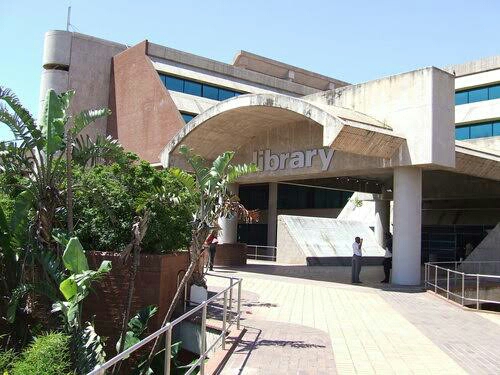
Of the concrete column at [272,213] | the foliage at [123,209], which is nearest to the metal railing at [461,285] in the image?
the foliage at [123,209]

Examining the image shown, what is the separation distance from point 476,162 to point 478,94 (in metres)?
27.6

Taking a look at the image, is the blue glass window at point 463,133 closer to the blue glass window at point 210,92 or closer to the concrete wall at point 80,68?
the blue glass window at point 210,92

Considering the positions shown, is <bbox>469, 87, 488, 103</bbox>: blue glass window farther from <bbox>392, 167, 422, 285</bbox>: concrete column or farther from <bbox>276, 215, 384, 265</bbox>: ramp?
<bbox>392, 167, 422, 285</bbox>: concrete column

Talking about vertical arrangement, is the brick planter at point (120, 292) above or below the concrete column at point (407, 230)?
below

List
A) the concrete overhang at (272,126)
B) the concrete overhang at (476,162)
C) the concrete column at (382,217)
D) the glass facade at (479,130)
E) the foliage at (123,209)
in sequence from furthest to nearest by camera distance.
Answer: the glass facade at (479,130), the concrete column at (382,217), the concrete overhang at (476,162), the concrete overhang at (272,126), the foliage at (123,209)

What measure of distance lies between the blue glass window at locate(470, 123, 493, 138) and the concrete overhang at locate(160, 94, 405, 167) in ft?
90.0

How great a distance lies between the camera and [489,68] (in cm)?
4325

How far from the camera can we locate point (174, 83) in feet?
134

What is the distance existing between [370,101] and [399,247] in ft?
16.9

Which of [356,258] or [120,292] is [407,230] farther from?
[120,292]

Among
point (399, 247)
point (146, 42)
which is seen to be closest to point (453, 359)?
point (399, 247)

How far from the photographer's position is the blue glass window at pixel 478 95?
43.5 m

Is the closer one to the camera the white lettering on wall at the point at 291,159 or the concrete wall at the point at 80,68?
the white lettering on wall at the point at 291,159

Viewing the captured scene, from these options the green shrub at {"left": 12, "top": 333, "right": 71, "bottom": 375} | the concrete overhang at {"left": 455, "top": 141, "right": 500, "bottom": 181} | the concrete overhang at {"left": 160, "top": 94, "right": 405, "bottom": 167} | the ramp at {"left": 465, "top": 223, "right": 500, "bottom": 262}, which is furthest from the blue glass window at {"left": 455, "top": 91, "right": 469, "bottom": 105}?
the green shrub at {"left": 12, "top": 333, "right": 71, "bottom": 375}
